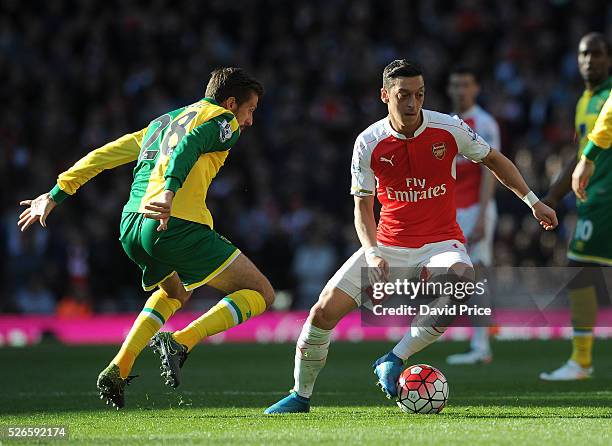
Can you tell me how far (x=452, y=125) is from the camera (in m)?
7.18

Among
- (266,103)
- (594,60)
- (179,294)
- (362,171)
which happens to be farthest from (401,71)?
(266,103)

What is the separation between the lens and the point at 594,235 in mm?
9188

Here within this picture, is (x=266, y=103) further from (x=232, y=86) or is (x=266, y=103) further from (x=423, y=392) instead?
(x=423, y=392)

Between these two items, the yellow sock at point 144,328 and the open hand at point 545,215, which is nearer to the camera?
the open hand at point 545,215

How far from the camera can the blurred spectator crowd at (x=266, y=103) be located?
17094 millimetres

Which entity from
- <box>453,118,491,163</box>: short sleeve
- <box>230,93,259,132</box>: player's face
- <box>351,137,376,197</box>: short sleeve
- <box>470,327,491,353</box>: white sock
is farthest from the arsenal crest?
<box>470,327,491,353</box>: white sock

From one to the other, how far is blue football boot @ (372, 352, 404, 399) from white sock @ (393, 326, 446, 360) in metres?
0.05

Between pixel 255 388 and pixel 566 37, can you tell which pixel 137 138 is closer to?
pixel 255 388

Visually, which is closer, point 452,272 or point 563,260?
point 452,272

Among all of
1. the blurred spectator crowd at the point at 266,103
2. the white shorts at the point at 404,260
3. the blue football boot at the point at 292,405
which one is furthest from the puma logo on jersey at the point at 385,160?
the blurred spectator crowd at the point at 266,103

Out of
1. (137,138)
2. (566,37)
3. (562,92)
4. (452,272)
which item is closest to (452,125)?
(452,272)

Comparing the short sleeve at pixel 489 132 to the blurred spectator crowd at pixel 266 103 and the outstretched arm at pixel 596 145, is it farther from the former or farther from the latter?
the blurred spectator crowd at pixel 266 103

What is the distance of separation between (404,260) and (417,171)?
0.57m

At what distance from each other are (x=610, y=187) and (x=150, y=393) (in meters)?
3.97
